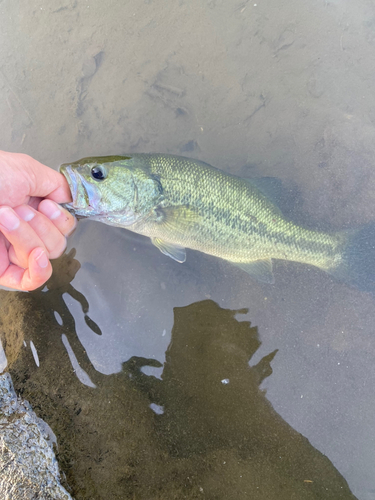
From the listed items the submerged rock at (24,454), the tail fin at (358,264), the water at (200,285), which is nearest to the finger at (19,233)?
the water at (200,285)

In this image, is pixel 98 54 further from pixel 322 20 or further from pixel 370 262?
pixel 370 262

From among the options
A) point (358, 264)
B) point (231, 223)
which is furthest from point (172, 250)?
point (358, 264)

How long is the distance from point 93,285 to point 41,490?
1780mm

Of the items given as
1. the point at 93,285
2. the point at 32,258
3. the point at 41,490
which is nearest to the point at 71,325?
the point at 93,285

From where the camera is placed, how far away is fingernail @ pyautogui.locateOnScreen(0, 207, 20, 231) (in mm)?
1937

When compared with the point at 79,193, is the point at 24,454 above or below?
below

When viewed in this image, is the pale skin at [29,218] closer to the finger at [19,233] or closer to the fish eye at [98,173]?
→ the finger at [19,233]

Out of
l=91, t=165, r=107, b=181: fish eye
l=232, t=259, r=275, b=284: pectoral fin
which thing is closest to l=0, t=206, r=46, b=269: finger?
l=91, t=165, r=107, b=181: fish eye

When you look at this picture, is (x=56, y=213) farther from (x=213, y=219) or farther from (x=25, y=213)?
(x=213, y=219)

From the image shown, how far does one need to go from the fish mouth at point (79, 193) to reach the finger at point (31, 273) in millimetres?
568

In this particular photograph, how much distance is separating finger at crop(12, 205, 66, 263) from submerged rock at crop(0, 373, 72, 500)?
1251 mm

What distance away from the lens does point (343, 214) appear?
3373mm

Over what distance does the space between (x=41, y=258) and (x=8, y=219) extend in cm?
37

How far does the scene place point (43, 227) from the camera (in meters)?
2.36
